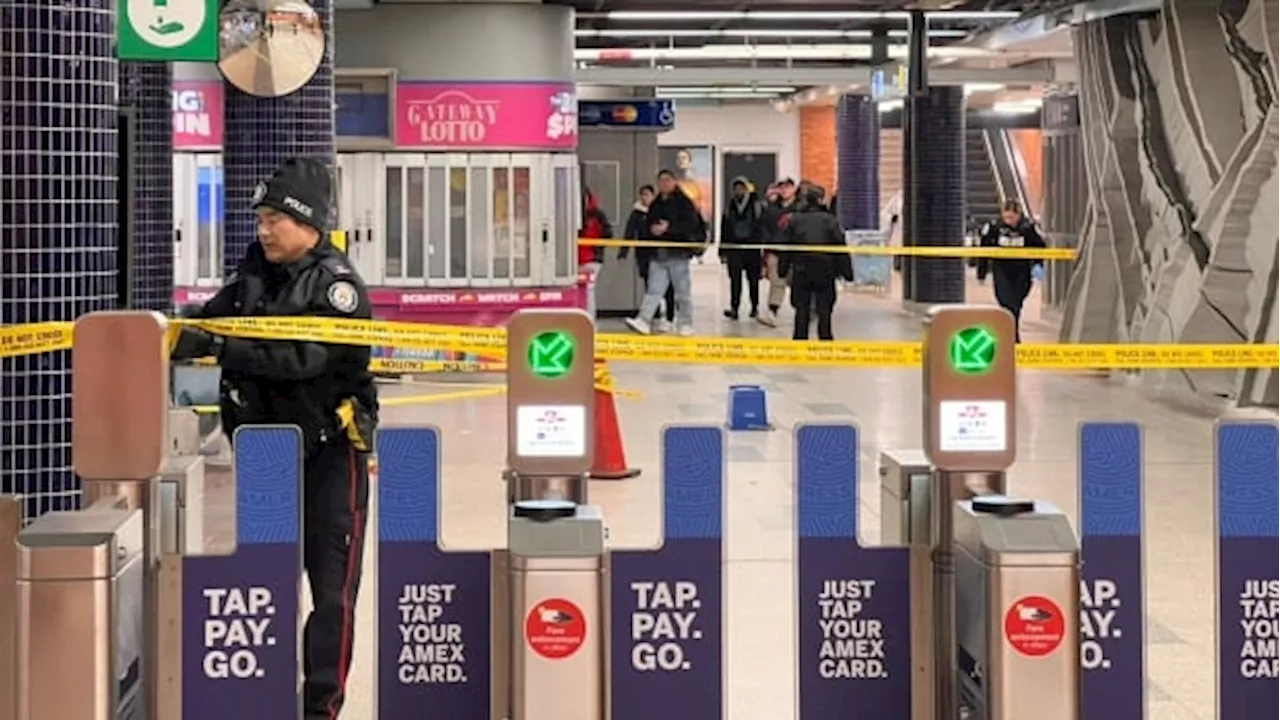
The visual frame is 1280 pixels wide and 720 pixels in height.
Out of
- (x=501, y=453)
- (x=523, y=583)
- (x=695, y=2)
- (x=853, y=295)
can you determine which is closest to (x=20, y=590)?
(x=523, y=583)

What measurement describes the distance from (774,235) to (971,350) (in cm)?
1742

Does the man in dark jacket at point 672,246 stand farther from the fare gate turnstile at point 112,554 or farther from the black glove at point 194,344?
the fare gate turnstile at point 112,554

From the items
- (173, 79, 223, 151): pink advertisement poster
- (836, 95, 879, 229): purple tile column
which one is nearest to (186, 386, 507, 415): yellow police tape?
(173, 79, 223, 151): pink advertisement poster

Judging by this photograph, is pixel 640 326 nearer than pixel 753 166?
Yes

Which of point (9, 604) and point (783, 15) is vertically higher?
point (783, 15)

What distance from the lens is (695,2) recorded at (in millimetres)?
17281

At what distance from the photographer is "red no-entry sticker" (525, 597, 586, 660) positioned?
357 cm

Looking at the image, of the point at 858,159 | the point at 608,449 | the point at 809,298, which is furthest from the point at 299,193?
the point at 858,159

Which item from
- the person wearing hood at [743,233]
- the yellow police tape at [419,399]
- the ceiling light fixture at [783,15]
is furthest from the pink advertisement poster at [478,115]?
the person wearing hood at [743,233]

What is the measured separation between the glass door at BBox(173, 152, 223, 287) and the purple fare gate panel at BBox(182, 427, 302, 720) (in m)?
10.2

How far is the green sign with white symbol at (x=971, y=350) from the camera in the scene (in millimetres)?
3795

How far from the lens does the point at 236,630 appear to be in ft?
12.6

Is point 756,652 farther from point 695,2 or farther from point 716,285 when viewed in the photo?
point 716,285

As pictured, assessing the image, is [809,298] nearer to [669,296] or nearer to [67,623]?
[669,296]
